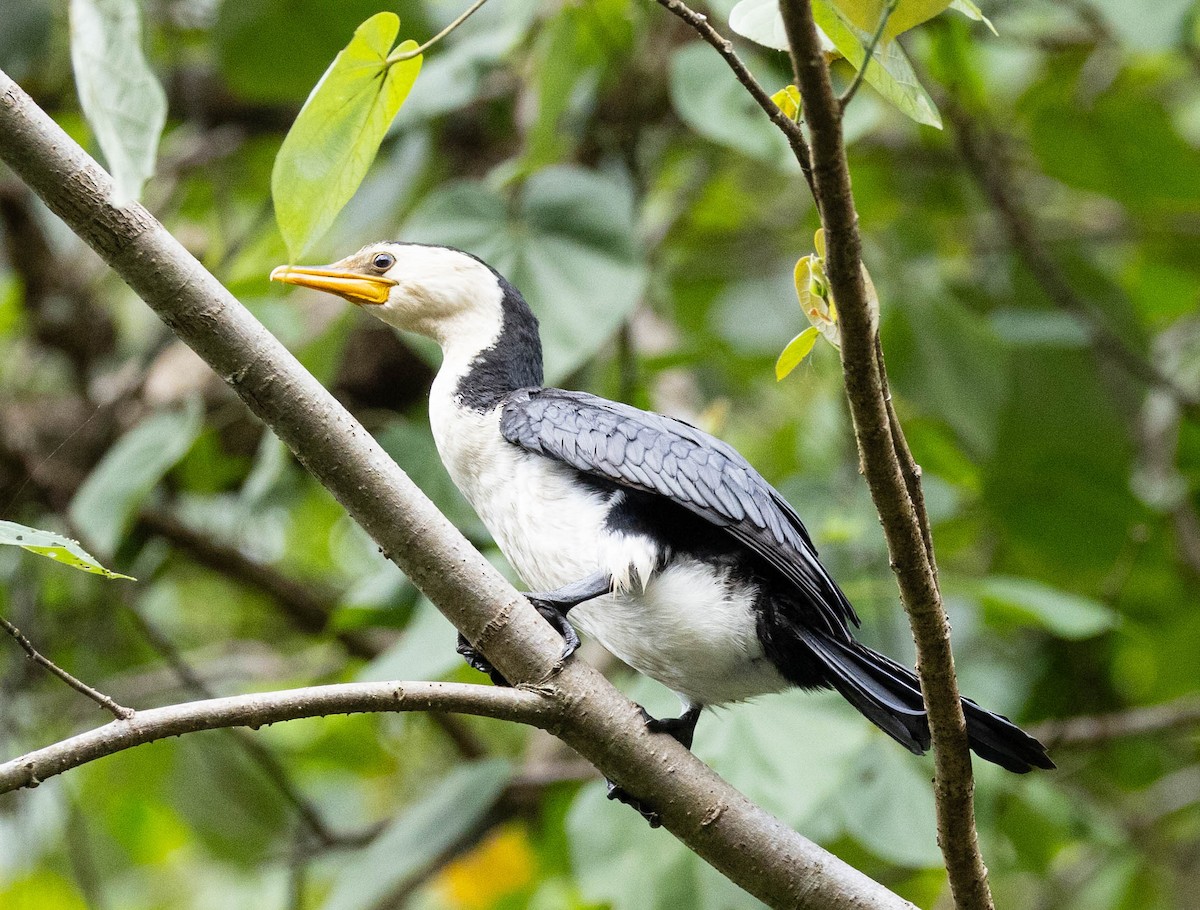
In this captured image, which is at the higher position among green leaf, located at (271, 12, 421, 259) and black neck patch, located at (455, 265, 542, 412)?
green leaf, located at (271, 12, 421, 259)

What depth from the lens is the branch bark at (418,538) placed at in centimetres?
127

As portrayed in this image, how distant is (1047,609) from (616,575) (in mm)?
1100

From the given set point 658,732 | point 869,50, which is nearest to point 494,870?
point 658,732

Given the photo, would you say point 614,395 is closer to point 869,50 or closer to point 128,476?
point 128,476

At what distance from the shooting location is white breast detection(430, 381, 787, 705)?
158cm

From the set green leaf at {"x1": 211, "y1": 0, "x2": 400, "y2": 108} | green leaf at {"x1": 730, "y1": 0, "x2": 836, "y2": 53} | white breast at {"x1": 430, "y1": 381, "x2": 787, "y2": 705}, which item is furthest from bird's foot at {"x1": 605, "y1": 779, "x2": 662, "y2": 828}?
green leaf at {"x1": 211, "y1": 0, "x2": 400, "y2": 108}

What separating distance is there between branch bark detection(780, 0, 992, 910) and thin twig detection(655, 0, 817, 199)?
3cm

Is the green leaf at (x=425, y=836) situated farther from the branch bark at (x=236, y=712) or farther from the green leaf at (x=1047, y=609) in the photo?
the branch bark at (x=236, y=712)

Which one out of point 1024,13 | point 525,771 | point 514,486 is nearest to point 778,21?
point 514,486

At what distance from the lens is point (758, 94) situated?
3.32ft

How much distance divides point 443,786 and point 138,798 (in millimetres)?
1464

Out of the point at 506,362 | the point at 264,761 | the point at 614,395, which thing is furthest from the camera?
the point at 264,761

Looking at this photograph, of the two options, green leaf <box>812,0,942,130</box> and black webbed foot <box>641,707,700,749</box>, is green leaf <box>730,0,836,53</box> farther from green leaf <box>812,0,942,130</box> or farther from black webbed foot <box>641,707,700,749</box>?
black webbed foot <box>641,707,700,749</box>

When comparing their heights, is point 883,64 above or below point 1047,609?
above
